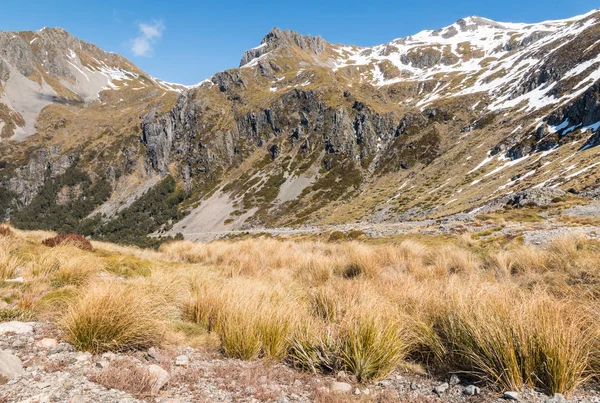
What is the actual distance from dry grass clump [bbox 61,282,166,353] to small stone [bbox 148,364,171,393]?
0.86 meters

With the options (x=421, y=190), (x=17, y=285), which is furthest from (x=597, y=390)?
(x=421, y=190)

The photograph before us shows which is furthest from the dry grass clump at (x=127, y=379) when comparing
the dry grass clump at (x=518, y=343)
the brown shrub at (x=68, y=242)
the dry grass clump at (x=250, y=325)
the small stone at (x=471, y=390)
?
the brown shrub at (x=68, y=242)

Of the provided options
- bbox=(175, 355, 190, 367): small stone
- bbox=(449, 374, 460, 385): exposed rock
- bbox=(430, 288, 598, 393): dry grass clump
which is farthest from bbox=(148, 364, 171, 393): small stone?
bbox=(430, 288, 598, 393): dry grass clump

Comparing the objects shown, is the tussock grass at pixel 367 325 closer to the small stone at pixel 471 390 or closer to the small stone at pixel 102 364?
the small stone at pixel 471 390

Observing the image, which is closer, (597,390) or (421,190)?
(597,390)

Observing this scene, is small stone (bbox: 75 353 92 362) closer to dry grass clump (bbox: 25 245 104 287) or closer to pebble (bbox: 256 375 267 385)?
pebble (bbox: 256 375 267 385)

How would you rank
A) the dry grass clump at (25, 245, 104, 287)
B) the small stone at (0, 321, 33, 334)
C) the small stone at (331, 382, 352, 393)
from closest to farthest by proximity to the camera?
the small stone at (331, 382, 352, 393), the small stone at (0, 321, 33, 334), the dry grass clump at (25, 245, 104, 287)

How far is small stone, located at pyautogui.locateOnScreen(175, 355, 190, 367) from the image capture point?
4.43 meters

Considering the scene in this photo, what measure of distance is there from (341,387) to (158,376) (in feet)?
7.49

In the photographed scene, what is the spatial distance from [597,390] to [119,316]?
631cm

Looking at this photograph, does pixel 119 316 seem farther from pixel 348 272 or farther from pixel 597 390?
pixel 348 272

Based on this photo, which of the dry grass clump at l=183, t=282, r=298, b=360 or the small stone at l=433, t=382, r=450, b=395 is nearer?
the small stone at l=433, t=382, r=450, b=395

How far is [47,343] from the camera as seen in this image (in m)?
4.49

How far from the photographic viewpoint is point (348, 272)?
1161 cm
